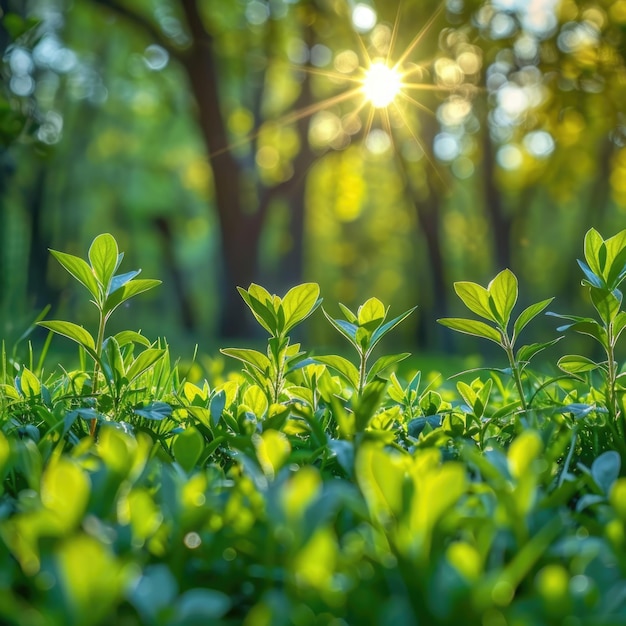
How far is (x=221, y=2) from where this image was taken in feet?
51.8

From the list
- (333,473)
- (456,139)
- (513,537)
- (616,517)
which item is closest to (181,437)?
(333,473)

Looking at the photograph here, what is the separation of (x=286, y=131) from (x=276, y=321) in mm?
18305

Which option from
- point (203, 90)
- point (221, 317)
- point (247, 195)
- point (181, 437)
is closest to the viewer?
point (181, 437)

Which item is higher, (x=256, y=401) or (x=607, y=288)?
(x=607, y=288)

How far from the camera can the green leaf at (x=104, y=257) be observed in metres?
1.55

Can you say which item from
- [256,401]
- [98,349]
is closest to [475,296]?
[256,401]

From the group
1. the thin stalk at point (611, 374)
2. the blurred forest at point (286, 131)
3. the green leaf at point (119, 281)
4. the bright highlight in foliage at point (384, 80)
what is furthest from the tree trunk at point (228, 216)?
the thin stalk at point (611, 374)

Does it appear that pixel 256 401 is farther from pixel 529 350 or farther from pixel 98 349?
pixel 529 350

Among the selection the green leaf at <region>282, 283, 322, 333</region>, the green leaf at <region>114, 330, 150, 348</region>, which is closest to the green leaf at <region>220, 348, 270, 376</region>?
the green leaf at <region>282, 283, 322, 333</region>

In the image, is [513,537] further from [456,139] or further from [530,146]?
[456,139]

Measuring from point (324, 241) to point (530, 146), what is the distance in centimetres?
2515

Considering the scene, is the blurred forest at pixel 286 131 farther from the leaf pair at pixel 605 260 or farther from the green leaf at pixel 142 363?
the leaf pair at pixel 605 260

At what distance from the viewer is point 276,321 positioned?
5.32ft

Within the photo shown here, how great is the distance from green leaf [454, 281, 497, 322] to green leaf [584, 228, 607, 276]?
0.24m
